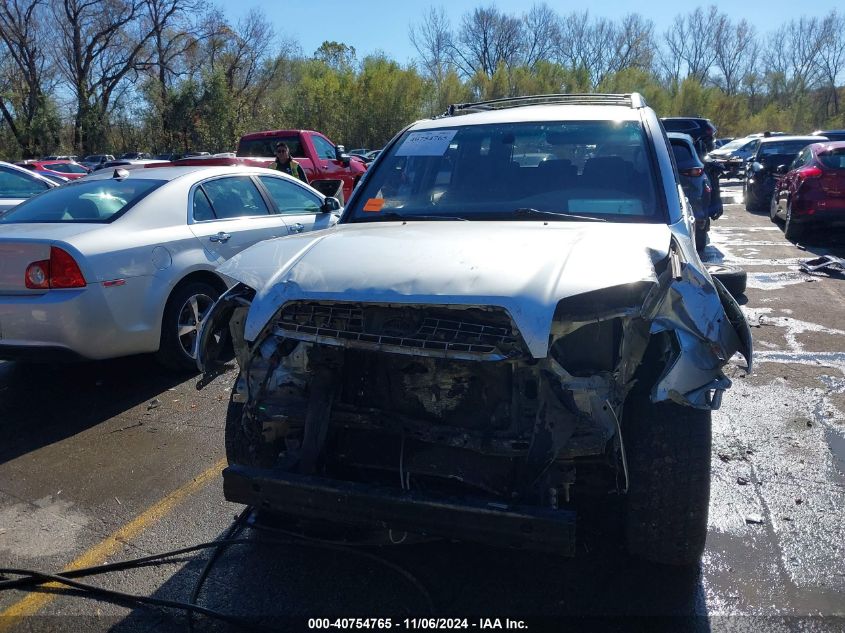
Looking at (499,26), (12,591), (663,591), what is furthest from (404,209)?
(499,26)

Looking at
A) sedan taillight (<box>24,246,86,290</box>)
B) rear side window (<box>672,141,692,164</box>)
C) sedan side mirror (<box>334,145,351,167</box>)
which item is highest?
sedan side mirror (<box>334,145,351,167</box>)

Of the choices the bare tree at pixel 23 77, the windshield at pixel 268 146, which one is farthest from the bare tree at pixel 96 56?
the windshield at pixel 268 146

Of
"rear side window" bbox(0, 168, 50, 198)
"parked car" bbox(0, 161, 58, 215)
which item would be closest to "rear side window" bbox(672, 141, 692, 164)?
"parked car" bbox(0, 161, 58, 215)

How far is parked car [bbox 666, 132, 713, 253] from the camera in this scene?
941cm

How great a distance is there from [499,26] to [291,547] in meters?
66.7

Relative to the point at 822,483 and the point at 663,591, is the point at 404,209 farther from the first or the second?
the point at 822,483

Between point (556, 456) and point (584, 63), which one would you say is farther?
point (584, 63)

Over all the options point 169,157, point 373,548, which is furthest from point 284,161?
point 169,157

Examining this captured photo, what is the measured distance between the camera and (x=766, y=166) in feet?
52.6

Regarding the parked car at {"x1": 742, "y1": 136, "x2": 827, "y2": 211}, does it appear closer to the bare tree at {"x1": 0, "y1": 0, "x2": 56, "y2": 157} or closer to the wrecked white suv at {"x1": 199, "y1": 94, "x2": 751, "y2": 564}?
the wrecked white suv at {"x1": 199, "y1": 94, "x2": 751, "y2": 564}

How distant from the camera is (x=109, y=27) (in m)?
41.4

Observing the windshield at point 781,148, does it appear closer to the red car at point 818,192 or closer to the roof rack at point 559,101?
the red car at point 818,192

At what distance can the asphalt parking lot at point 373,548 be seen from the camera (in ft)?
9.08

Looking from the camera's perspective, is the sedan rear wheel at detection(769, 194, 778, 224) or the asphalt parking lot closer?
the asphalt parking lot
